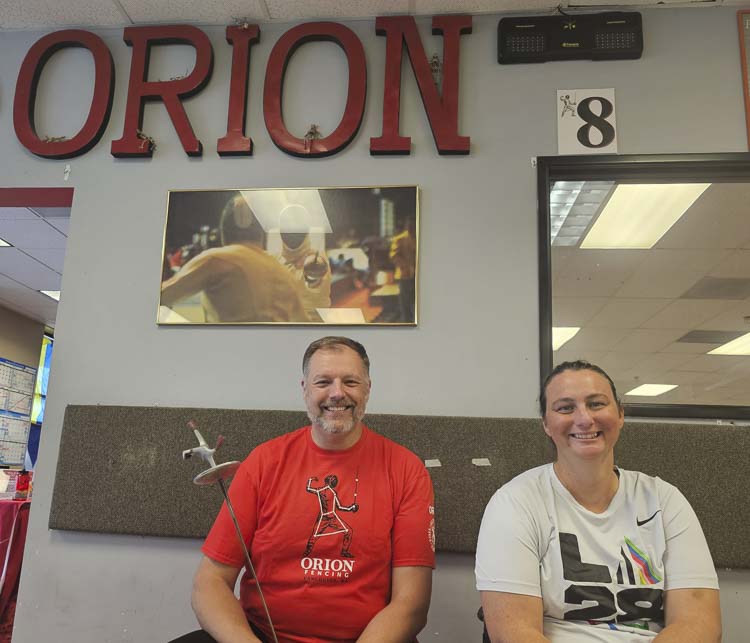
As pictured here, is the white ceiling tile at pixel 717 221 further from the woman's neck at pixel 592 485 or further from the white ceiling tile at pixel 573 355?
the woman's neck at pixel 592 485

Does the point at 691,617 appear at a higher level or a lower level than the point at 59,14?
lower

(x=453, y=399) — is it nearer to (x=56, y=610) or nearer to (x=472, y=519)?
(x=472, y=519)

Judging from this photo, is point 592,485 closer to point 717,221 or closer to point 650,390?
point 650,390

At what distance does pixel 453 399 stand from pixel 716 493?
0.93 meters

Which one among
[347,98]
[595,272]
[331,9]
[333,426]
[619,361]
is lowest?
[333,426]

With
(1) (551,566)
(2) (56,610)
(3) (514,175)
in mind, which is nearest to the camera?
(1) (551,566)

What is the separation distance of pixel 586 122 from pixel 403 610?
1.95 m

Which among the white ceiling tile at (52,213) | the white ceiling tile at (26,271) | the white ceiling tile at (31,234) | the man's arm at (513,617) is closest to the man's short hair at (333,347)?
the man's arm at (513,617)

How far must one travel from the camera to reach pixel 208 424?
229 cm

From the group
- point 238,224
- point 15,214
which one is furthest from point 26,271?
point 238,224

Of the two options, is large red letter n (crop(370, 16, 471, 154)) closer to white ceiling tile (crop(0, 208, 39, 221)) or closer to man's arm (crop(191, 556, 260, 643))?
man's arm (crop(191, 556, 260, 643))

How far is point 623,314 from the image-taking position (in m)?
2.43

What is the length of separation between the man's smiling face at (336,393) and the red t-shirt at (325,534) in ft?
0.21

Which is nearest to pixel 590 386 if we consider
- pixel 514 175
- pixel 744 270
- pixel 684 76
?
pixel 514 175
